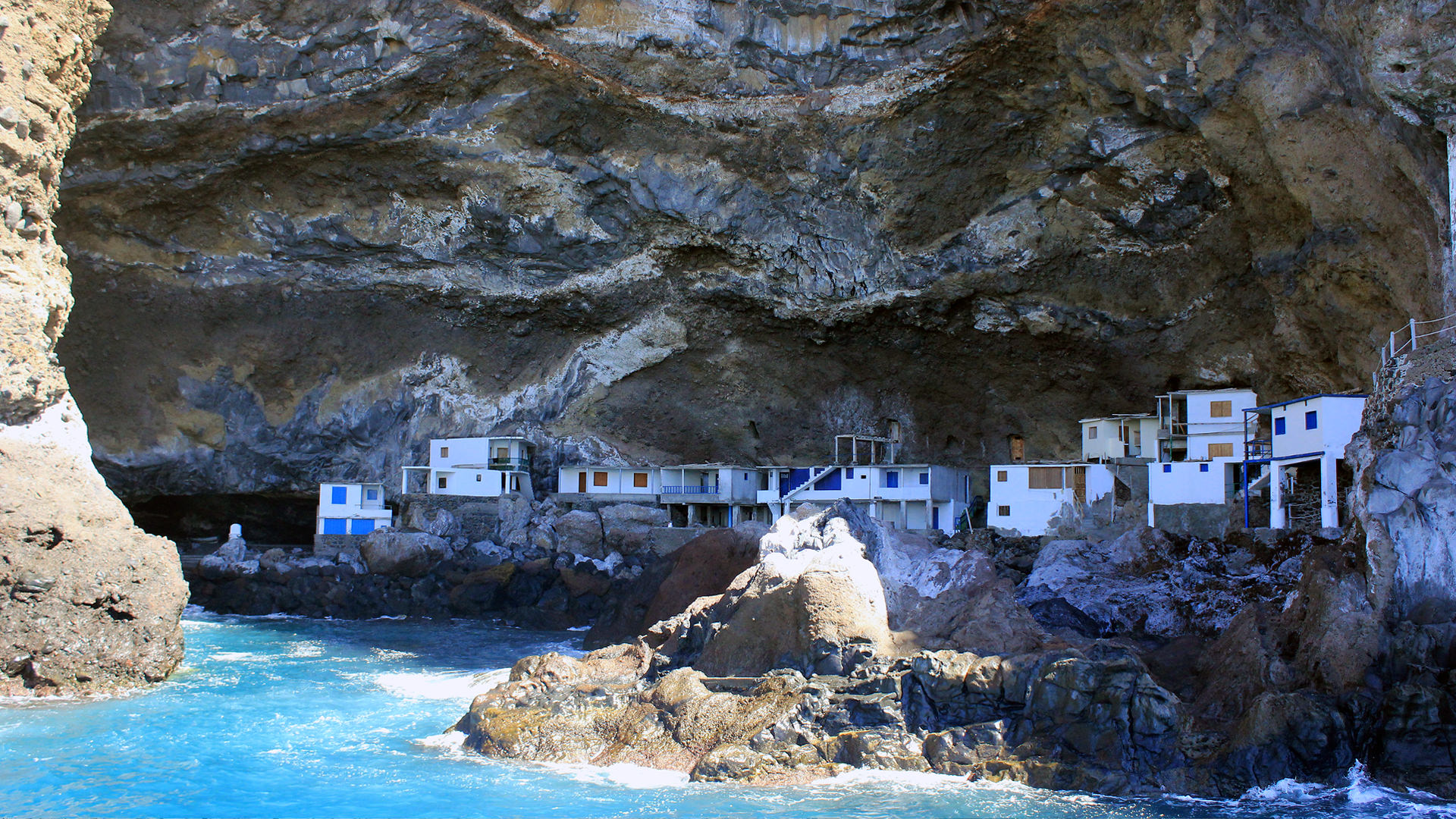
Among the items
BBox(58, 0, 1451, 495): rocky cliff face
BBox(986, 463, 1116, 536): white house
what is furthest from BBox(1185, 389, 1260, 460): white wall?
BBox(986, 463, 1116, 536): white house

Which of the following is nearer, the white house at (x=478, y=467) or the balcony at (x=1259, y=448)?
the balcony at (x=1259, y=448)

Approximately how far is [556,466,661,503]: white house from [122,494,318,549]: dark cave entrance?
11730mm

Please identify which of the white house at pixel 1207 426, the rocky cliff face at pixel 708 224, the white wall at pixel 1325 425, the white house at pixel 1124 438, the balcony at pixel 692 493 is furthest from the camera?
the balcony at pixel 692 493

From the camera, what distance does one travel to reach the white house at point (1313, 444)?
78.5 ft

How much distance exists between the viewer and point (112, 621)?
19.2 meters

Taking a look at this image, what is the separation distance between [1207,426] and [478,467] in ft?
83.2

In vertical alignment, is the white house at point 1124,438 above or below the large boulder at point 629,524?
above

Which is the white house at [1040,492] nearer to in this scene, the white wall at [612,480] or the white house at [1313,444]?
the white house at [1313,444]

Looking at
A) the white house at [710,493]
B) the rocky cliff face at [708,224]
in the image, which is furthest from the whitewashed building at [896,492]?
the rocky cliff face at [708,224]

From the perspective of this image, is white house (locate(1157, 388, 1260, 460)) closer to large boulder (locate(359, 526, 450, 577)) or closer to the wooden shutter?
the wooden shutter

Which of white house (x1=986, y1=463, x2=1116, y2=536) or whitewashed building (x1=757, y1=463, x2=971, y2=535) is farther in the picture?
whitewashed building (x1=757, y1=463, x2=971, y2=535)

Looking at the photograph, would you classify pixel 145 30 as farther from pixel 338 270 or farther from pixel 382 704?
pixel 382 704

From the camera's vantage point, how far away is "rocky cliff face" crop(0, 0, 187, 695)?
18.3 metres

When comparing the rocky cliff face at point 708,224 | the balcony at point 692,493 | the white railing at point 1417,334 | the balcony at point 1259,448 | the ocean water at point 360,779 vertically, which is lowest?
the ocean water at point 360,779
